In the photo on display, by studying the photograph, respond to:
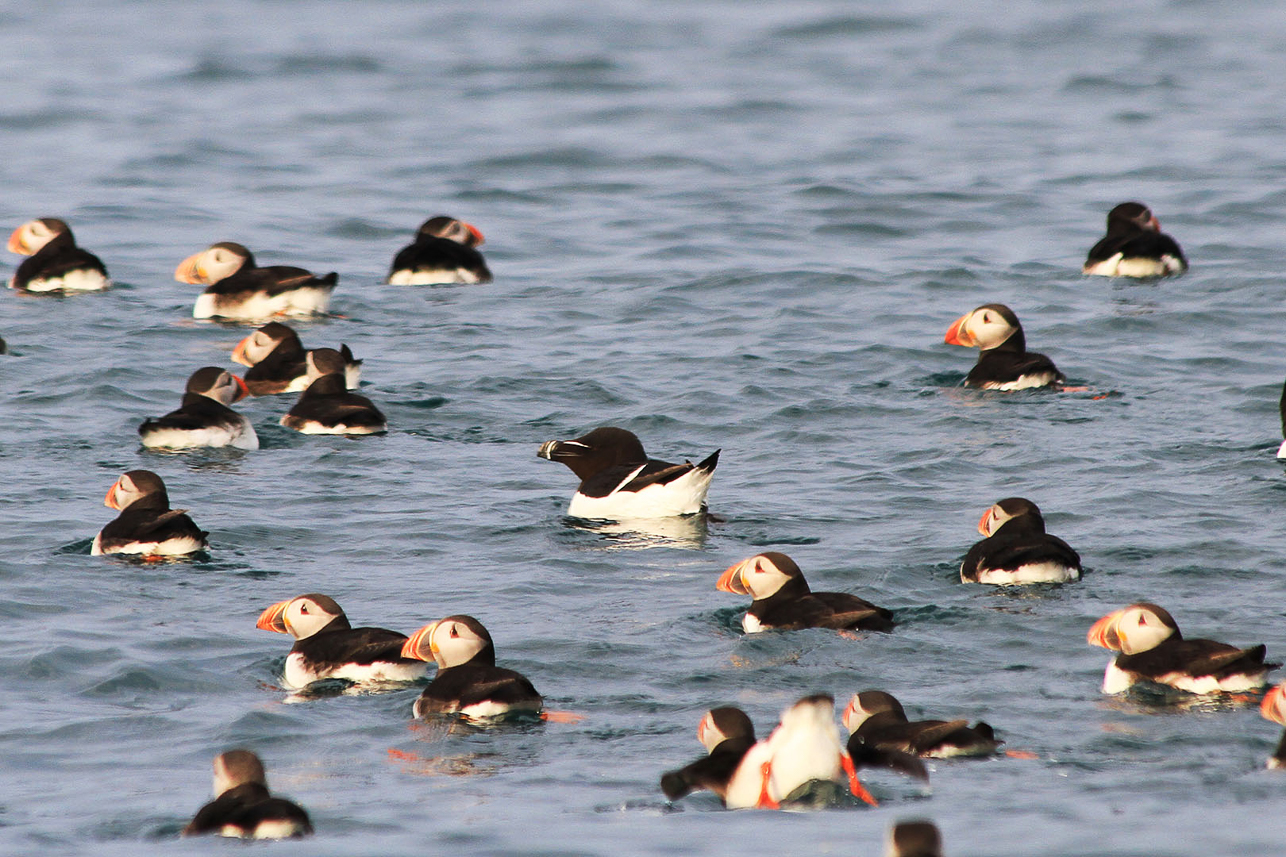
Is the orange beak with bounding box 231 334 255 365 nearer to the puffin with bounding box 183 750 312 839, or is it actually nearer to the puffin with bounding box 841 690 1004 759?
the puffin with bounding box 183 750 312 839

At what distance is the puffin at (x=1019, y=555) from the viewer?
1080 cm

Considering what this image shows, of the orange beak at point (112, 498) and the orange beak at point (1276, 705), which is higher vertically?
the orange beak at point (112, 498)

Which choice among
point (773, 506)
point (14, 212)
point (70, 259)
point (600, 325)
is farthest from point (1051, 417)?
point (14, 212)

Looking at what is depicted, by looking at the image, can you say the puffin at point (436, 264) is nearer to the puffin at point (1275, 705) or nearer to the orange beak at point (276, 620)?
the orange beak at point (276, 620)

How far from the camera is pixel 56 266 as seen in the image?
761 inches

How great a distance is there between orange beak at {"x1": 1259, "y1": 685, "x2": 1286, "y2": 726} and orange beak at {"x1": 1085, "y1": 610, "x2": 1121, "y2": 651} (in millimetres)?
950

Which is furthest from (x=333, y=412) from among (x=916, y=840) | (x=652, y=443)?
(x=916, y=840)

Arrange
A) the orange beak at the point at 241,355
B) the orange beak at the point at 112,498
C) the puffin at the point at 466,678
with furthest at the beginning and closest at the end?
the orange beak at the point at 241,355 < the orange beak at the point at 112,498 < the puffin at the point at 466,678

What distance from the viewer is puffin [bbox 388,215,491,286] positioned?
65.3ft

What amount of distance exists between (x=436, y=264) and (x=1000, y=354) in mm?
6705

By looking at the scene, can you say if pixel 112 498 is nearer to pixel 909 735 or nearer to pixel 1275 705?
pixel 909 735

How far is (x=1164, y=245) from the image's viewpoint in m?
20.1

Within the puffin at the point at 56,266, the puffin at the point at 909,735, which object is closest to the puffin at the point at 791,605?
the puffin at the point at 909,735

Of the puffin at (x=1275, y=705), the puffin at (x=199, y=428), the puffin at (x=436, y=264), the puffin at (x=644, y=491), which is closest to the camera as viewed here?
the puffin at (x=1275, y=705)
